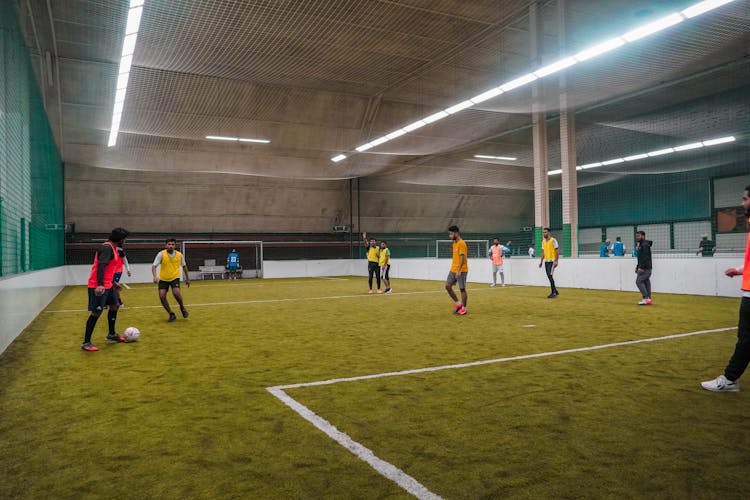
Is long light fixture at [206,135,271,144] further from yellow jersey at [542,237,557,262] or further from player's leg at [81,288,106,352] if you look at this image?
player's leg at [81,288,106,352]

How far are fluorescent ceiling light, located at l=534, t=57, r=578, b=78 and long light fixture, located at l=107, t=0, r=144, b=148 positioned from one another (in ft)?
33.5

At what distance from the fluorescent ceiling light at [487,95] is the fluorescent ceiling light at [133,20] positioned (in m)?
10.2

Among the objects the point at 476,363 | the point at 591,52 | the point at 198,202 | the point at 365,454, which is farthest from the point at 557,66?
the point at 198,202

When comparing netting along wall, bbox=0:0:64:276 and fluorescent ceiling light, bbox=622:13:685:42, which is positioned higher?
fluorescent ceiling light, bbox=622:13:685:42

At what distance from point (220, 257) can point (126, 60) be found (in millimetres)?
21425

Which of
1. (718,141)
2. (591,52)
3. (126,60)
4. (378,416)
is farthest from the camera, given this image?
(718,141)

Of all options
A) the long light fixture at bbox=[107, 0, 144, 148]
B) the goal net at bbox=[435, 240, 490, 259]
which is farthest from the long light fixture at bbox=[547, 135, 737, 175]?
the long light fixture at bbox=[107, 0, 144, 148]

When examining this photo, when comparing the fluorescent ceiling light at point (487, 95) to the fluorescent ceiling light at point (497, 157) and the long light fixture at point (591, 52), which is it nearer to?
the long light fixture at point (591, 52)

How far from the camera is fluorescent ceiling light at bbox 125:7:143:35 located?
466 inches

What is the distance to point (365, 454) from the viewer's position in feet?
12.2

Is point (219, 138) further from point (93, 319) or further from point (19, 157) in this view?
point (93, 319)

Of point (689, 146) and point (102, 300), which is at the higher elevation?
point (689, 146)

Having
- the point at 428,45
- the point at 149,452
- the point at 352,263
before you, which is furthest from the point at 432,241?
the point at 149,452

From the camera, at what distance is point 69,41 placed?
575 inches
